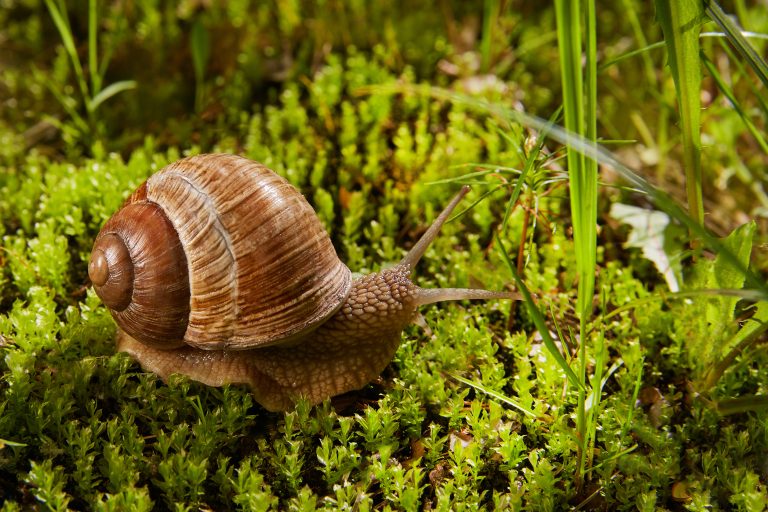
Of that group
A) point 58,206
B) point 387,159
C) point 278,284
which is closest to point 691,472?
point 278,284

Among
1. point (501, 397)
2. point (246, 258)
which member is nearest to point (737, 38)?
point (501, 397)

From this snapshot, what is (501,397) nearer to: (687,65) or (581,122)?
(581,122)

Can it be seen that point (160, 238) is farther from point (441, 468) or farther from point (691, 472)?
point (691, 472)

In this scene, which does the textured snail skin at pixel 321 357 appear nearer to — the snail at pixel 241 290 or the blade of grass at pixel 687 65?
the snail at pixel 241 290

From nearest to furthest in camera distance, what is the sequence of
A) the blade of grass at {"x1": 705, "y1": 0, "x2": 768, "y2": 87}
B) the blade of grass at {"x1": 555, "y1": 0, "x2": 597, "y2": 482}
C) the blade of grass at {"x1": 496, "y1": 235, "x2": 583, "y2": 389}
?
1. the blade of grass at {"x1": 555, "y1": 0, "x2": 597, "y2": 482}
2. the blade of grass at {"x1": 496, "y1": 235, "x2": 583, "y2": 389}
3. the blade of grass at {"x1": 705, "y1": 0, "x2": 768, "y2": 87}

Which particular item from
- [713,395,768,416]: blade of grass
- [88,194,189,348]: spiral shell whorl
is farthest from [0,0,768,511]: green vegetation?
[88,194,189,348]: spiral shell whorl

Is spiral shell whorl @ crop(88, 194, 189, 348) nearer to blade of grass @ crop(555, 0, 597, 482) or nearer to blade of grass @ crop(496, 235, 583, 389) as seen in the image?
blade of grass @ crop(496, 235, 583, 389)
